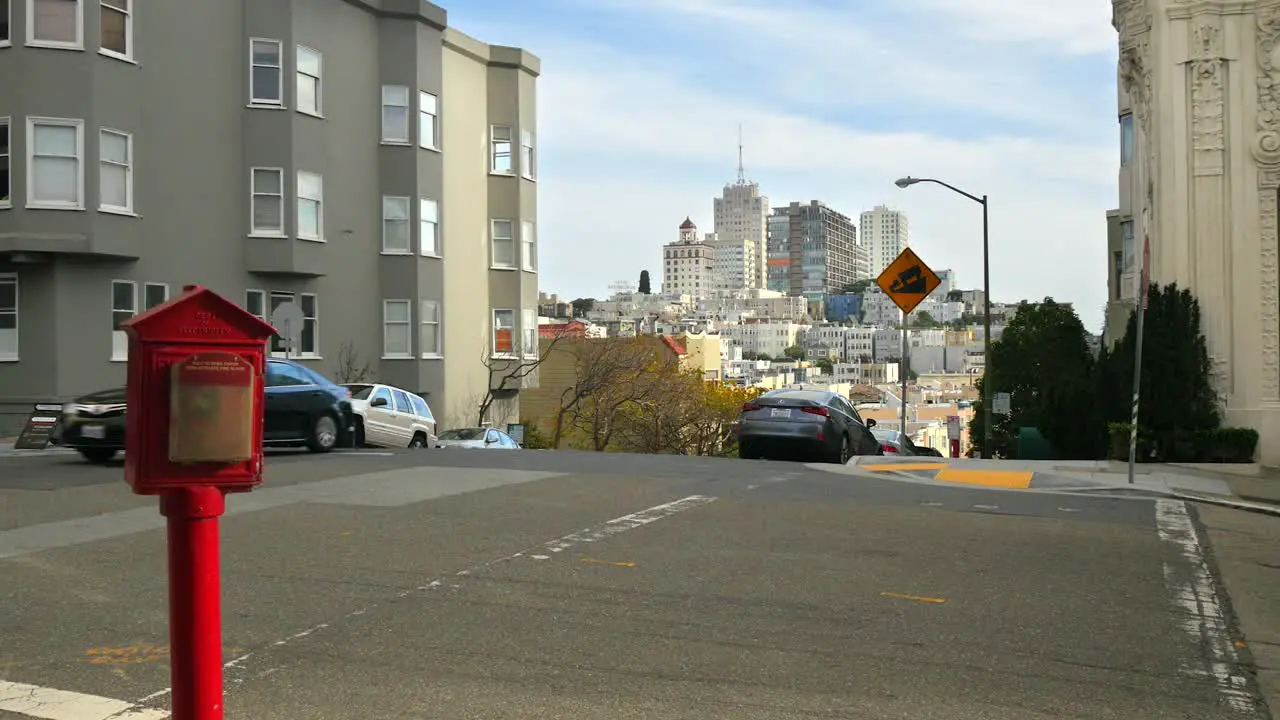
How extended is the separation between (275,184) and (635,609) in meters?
25.3

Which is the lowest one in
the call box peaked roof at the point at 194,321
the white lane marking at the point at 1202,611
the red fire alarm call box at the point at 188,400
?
the white lane marking at the point at 1202,611

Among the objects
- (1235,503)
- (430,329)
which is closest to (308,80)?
(430,329)

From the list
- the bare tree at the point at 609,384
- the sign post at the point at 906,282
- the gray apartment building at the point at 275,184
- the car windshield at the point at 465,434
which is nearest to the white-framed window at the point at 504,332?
the gray apartment building at the point at 275,184

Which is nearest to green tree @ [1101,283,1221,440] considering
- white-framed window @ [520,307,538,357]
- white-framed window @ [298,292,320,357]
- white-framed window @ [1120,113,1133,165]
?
Answer: white-framed window @ [1120,113,1133,165]

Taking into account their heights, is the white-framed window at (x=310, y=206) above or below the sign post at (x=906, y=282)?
above

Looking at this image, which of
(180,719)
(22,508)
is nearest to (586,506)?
(22,508)

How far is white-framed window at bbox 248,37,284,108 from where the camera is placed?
99.5 ft

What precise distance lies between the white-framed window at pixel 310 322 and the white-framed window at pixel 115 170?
684cm

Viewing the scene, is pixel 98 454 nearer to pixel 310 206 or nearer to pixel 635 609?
pixel 635 609

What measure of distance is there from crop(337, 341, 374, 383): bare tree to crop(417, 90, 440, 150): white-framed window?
6226 mm

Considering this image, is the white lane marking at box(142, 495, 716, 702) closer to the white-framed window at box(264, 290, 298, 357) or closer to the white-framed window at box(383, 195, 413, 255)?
the white-framed window at box(264, 290, 298, 357)

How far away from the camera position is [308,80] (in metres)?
31.8

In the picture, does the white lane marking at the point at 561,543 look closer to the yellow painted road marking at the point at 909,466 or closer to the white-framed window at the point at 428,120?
the yellow painted road marking at the point at 909,466

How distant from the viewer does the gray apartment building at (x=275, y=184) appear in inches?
989
